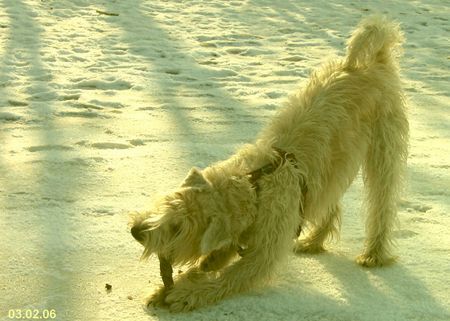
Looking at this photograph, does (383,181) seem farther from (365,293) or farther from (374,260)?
(365,293)

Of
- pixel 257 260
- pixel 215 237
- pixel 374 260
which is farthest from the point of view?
pixel 374 260

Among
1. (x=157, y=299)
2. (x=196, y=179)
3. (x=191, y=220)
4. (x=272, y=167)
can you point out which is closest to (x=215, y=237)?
(x=191, y=220)

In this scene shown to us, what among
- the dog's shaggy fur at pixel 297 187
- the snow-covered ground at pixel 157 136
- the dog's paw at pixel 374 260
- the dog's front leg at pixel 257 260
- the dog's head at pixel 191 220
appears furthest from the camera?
the dog's paw at pixel 374 260

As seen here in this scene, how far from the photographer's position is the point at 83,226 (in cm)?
518

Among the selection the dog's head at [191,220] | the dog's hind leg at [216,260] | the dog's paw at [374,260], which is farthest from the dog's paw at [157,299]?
the dog's paw at [374,260]

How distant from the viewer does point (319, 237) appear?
17.4 ft

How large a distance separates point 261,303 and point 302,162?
2.98 feet

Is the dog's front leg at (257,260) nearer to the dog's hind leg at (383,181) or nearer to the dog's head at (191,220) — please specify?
the dog's head at (191,220)

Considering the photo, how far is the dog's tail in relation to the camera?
517cm

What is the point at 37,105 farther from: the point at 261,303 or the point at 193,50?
the point at 261,303

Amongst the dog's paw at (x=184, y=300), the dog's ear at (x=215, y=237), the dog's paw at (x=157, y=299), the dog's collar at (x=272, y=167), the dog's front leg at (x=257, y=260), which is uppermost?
the dog's collar at (x=272, y=167)

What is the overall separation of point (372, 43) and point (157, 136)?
243 cm

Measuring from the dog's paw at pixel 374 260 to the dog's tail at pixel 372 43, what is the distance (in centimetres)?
127

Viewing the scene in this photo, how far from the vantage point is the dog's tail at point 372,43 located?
5172 mm
